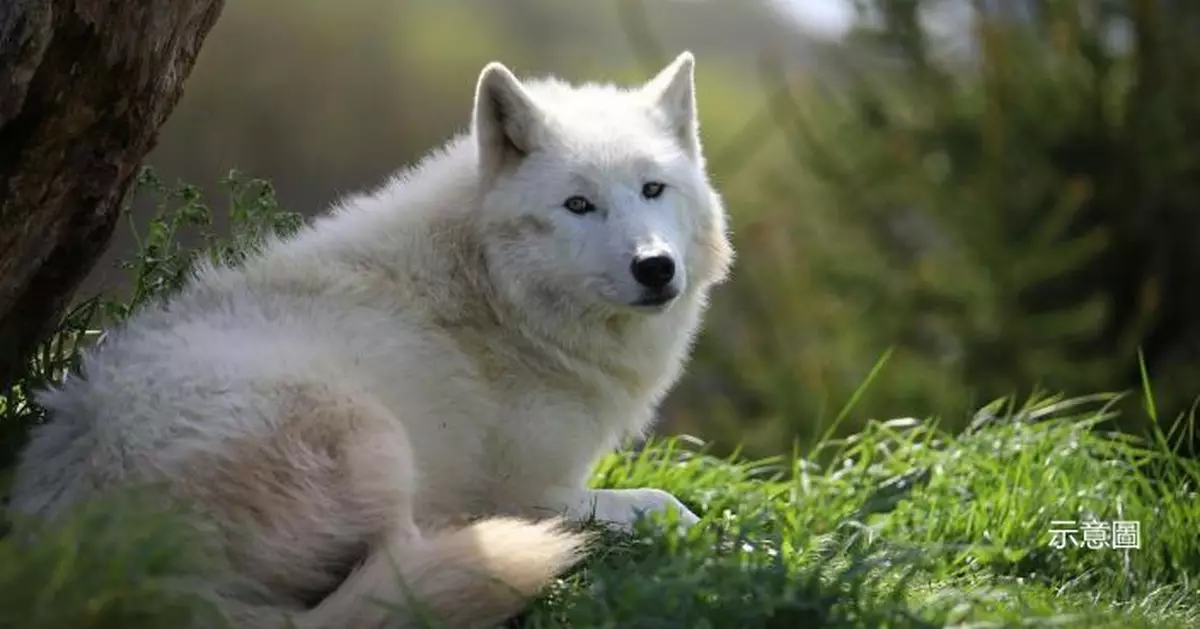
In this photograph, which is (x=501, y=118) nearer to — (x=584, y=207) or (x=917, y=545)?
(x=584, y=207)

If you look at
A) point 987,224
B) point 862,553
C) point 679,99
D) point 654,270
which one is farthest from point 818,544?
point 987,224

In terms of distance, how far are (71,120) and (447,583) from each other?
1650 millimetres

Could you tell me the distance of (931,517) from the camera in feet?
15.4

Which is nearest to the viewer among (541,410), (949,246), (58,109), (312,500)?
(312,500)

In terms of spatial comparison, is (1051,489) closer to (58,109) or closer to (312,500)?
(312,500)

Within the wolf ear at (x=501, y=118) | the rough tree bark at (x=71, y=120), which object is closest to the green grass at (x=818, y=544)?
the rough tree bark at (x=71, y=120)

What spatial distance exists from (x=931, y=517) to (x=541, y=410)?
1352 millimetres

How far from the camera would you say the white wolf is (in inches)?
137

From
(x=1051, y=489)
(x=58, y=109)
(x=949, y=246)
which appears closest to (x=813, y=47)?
(x=949, y=246)

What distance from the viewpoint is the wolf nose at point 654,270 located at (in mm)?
4230

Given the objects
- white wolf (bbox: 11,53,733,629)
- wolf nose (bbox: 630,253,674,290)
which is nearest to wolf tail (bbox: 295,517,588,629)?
white wolf (bbox: 11,53,733,629)

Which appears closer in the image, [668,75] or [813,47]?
[668,75]

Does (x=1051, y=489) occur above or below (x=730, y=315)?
below

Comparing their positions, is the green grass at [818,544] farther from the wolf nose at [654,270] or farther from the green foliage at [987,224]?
the green foliage at [987,224]
